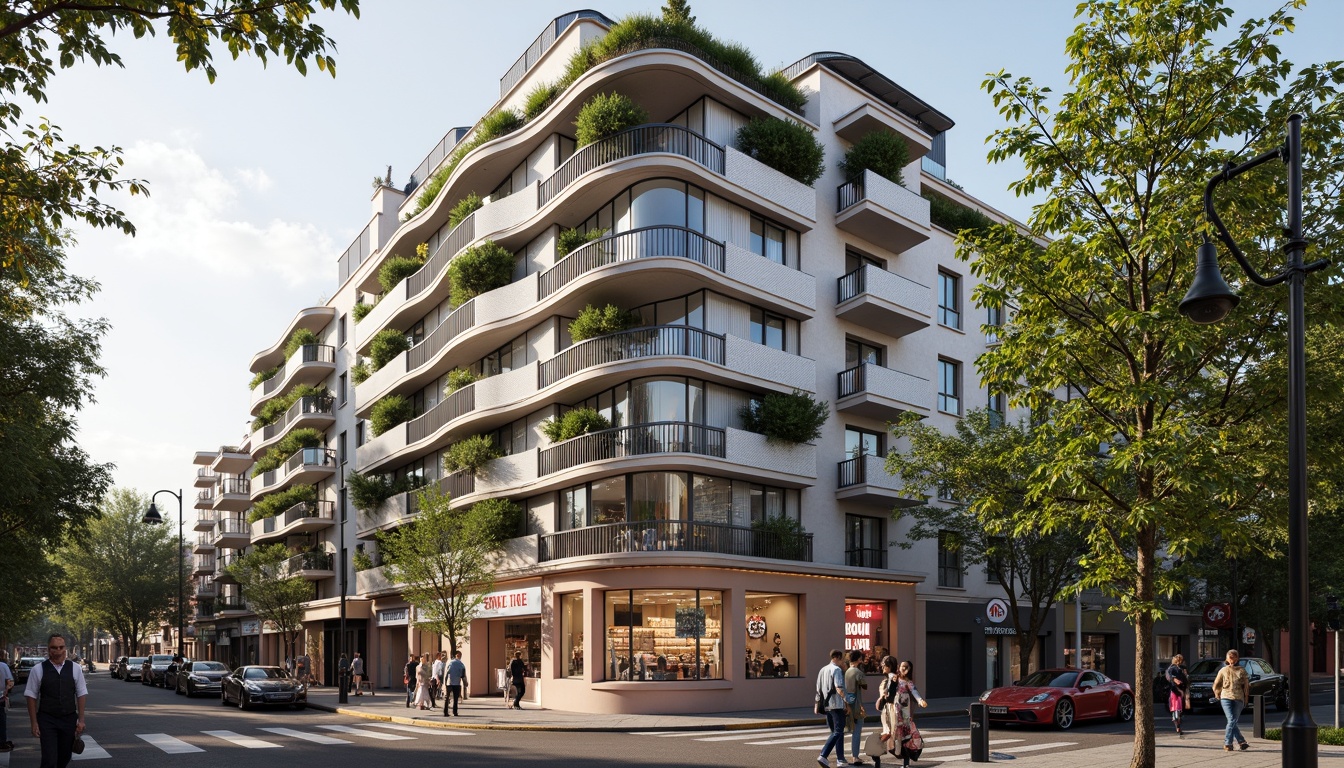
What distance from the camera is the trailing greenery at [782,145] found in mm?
31266

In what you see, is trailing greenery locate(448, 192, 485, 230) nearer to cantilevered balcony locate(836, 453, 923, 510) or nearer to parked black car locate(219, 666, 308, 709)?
cantilevered balcony locate(836, 453, 923, 510)

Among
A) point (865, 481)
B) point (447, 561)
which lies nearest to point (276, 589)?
point (447, 561)

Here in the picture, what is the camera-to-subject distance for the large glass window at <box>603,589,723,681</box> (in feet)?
91.0

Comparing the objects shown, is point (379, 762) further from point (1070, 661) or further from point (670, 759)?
point (1070, 661)

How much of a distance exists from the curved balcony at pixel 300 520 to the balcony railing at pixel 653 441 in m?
27.8

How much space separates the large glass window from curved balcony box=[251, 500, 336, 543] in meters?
28.5

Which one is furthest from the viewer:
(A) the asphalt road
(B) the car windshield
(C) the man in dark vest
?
(B) the car windshield

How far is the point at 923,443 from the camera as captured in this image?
91.5 feet

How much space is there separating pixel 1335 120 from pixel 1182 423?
13.3 ft

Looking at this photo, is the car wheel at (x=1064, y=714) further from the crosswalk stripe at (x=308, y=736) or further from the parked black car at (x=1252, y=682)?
the crosswalk stripe at (x=308, y=736)

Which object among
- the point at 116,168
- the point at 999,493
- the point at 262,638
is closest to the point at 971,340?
the point at 999,493

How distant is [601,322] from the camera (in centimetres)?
2942

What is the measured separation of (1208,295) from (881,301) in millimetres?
23705

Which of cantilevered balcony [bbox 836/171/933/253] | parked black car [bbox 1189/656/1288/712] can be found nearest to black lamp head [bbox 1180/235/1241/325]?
cantilevered balcony [bbox 836/171/933/253]
